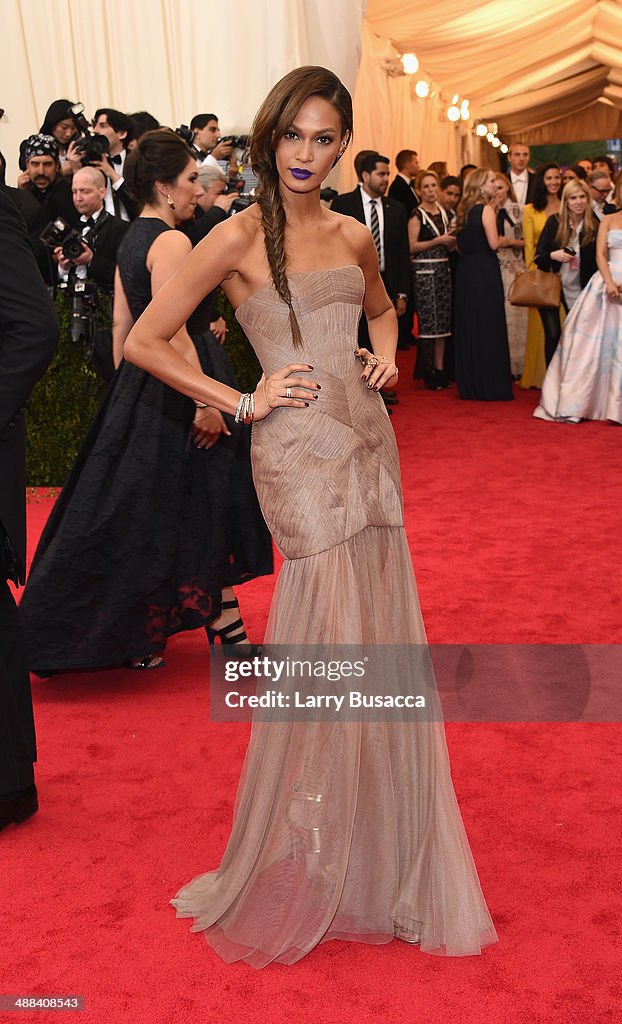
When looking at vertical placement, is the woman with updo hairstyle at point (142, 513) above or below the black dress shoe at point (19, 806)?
above

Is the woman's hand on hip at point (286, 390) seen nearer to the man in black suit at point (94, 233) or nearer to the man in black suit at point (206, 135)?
the man in black suit at point (94, 233)

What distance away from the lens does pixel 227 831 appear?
2.85m

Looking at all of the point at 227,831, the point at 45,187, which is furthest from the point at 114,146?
the point at 227,831

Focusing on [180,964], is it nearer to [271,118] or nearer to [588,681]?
[271,118]

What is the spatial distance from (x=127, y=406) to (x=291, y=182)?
1.71 m

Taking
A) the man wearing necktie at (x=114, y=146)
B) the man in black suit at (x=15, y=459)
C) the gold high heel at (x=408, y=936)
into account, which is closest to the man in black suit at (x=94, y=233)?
the man wearing necktie at (x=114, y=146)

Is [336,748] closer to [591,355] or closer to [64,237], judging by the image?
[64,237]

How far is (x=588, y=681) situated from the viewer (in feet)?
12.5

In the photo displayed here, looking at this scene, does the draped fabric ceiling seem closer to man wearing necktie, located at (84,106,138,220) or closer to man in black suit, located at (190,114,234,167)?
man in black suit, located at (190,114,234,167)

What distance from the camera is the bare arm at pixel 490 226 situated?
29.9 ft

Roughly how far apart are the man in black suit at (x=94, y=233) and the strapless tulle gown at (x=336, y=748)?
3.62m

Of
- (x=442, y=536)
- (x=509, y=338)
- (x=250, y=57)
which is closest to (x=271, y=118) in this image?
(x=442, y=536)

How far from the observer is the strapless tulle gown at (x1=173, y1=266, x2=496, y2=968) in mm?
2252

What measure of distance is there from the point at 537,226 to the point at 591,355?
189cm
